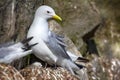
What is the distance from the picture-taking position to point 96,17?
10398mm

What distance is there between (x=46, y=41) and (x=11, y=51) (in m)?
0.62

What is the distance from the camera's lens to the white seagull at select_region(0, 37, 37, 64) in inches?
275

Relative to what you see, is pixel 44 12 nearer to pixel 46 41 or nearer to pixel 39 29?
pixel 39 29

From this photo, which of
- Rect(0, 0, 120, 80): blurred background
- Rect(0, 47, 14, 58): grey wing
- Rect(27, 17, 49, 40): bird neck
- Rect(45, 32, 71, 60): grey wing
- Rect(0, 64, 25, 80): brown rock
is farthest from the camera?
Rect(0, 0, 120, 80): blurred background

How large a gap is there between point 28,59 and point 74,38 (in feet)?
6.69

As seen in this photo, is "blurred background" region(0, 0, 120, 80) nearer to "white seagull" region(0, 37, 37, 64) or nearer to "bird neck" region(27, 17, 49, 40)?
"bird neck" region(27, 17, 49, 40)

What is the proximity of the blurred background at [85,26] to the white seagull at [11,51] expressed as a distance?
61 centimetres

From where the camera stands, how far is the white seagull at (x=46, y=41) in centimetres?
743

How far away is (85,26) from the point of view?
10180 mm

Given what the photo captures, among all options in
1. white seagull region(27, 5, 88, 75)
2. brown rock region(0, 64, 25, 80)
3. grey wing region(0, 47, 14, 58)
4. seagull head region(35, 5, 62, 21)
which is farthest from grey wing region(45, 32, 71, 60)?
brown rock region(0, 64, 25, 80)

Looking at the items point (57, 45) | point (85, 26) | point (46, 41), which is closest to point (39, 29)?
point (46, 41)

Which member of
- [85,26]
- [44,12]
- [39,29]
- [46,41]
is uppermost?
[44,12]

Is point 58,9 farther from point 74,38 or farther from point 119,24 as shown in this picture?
point 119,24

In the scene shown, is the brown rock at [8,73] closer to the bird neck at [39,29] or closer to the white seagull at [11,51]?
the white seagull at [11,51]
